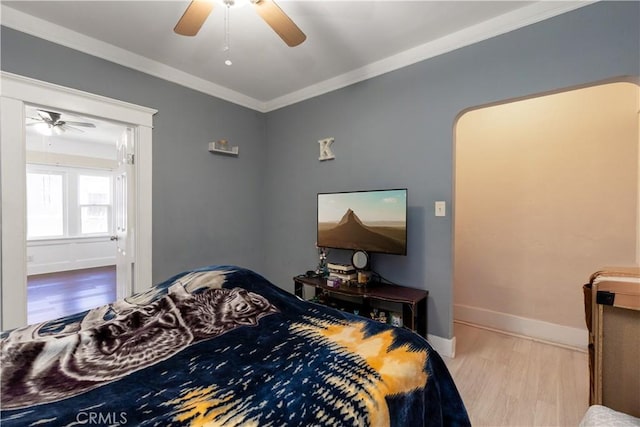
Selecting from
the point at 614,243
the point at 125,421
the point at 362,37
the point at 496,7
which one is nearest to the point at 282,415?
the point at 125,421

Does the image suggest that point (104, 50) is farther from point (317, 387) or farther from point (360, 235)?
point (317, 387)

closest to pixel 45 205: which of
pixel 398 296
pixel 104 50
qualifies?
pixel 104 50

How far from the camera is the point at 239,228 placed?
11.2ft

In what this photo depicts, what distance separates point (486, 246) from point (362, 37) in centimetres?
245

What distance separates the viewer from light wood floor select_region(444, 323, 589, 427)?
1684 millimetres

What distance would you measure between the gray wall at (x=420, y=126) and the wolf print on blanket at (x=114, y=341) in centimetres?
155

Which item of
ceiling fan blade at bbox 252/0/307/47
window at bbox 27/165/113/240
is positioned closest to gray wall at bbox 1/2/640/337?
ceiling fan blade at bbox 252/0/307/47

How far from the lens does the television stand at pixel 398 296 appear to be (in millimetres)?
2207

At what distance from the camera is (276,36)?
7.39 ft

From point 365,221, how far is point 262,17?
1672 millimetres

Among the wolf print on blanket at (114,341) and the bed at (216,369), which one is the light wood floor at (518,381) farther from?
the wolf print on blanket at (114,341)

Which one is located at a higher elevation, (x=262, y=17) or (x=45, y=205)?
(x=262, y=17)

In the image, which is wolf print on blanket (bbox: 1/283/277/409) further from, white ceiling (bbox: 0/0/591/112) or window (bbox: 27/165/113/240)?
window (bbox: 27/165/113/240)

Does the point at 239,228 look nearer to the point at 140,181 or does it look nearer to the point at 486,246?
the point at 140,181
